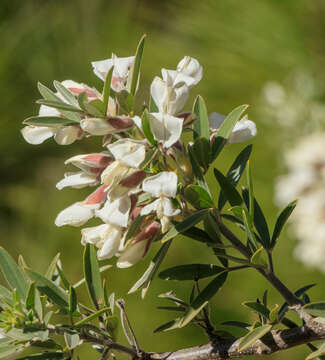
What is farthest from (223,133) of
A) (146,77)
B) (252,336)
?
(146,77)

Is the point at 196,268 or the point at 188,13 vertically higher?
the point at 188,13

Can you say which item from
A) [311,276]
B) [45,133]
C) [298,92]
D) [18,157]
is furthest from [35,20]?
[45,133]

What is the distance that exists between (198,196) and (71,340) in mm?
106

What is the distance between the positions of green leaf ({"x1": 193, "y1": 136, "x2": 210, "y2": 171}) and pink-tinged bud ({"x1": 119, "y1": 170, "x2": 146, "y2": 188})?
0.04m

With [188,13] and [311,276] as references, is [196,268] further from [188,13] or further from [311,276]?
[188,13]

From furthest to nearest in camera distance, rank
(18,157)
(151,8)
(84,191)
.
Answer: (151,8) < (18,157) < (84,191)

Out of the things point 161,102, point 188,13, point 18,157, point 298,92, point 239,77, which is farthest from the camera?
point 188,13

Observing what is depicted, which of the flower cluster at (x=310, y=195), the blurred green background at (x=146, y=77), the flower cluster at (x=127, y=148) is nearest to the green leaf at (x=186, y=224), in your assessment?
the flower cluster at (x=127, y=148)

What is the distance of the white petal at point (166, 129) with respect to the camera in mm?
274

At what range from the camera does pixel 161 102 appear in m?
0.30

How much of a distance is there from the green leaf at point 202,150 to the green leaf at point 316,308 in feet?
0.32

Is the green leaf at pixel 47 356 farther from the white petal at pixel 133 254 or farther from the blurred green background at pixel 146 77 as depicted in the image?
the blurred green background at pixel 146 77

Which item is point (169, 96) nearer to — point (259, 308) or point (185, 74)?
point (185, 74)

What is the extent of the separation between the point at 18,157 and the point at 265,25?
0.93 metres
